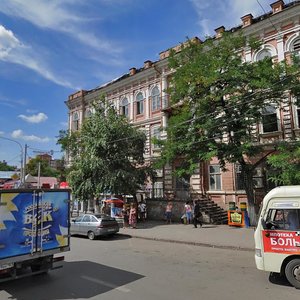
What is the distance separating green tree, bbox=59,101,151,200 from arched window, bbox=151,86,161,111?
5.50 metres

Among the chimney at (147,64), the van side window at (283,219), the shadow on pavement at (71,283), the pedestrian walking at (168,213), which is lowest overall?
the shadow on pavement at (71,283)

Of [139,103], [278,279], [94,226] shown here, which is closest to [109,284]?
[278,279]

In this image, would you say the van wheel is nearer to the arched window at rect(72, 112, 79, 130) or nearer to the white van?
the white van

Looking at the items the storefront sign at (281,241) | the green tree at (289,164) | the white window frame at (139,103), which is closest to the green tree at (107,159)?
the white window frame at (139,103)

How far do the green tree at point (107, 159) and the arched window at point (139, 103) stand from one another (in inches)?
263

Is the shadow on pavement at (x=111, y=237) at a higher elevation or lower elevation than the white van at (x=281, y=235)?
lower

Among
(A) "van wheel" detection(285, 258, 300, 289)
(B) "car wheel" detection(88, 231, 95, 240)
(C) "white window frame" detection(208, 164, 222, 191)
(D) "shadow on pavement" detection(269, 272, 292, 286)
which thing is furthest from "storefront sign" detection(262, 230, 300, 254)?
(C) "white window frame" detection(208, 164, 222, 191)

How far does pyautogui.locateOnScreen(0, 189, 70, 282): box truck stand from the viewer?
24.7 ft

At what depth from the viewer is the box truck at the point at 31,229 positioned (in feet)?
24.7

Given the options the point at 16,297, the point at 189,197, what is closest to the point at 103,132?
the point at 189,197

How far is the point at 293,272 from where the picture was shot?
25.1 ft

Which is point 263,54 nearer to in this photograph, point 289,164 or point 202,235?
point 289,164

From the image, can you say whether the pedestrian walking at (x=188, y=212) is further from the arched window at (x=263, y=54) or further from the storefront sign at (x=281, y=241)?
the storefront sign at (x=281, y=241)

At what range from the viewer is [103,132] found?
74.9 ft
